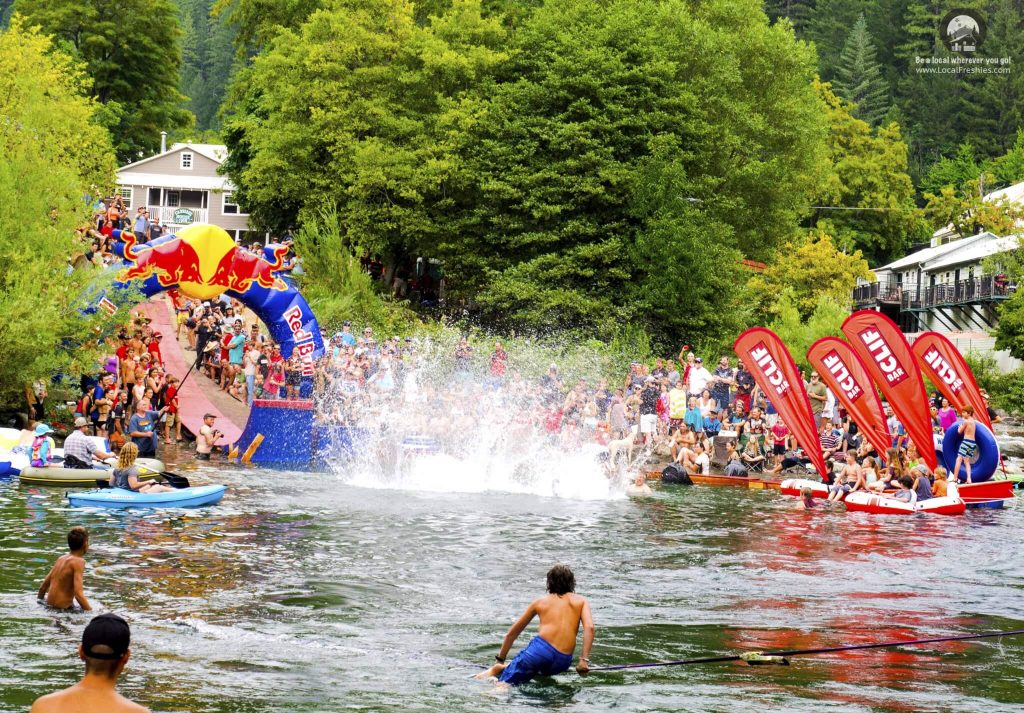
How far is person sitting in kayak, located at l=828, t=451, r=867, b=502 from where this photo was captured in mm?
30438

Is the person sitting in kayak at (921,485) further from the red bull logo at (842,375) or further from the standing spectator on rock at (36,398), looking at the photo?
the standing spectator on rock at (36,398)

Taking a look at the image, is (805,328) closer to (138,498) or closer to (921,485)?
(921,485)

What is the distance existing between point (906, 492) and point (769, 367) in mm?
5854

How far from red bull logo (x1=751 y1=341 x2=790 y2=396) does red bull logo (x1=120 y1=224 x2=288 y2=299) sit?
13.6m

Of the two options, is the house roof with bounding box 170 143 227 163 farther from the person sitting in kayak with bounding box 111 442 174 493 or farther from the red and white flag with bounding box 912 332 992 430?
the person sitting in kayak with bounding box 111 442 174 493

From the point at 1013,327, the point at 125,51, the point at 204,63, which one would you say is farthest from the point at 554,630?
the point at 204,63

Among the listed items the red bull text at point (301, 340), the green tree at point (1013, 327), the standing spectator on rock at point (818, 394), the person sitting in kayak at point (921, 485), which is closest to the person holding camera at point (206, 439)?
the red bull text at point (301, 340)

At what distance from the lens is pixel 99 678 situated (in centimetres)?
770

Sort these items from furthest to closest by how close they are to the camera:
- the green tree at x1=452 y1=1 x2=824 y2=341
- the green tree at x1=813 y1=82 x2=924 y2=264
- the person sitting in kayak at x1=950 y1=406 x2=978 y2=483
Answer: the green tree at x1=813 y1=82 x2=924 y2=264 < the green tree at x1=452 y1=1 x2=824 y2=341 < the person sitting in kayak at x1=950 y1=406 x2=978 y2=483

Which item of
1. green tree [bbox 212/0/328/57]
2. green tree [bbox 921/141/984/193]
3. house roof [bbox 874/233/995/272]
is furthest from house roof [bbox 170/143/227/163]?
green tree [bbox 921/141/984/193]

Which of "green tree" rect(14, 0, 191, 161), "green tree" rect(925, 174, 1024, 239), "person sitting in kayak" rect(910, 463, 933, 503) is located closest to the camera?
"person sitting in kayak" rect(910, 463, 933, 503)

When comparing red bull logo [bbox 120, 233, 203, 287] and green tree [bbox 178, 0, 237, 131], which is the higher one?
green tree [bbox 178, 0, 237, 131]

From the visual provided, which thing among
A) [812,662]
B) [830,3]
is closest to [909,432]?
[812,662]

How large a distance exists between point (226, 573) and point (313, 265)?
113ft
